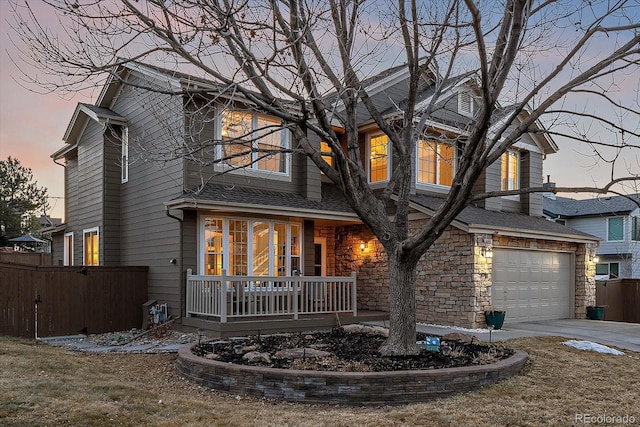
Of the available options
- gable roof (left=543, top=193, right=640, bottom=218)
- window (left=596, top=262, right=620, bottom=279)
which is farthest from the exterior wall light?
window (left=596, top=262, right=620, bottom=279)

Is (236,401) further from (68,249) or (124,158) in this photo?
(68,249)

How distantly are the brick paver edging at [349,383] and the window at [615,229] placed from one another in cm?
2449

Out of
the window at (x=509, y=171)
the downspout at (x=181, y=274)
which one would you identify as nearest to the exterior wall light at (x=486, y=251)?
the window at (x=509, y=171)

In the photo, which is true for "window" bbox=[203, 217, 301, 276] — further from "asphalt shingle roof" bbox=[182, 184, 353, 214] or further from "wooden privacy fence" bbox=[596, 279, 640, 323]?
"wooden privacy fence" bbox=[596, 279, 640, 323]

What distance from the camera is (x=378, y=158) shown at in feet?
49.8

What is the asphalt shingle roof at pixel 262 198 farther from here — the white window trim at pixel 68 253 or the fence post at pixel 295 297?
the white window trim at pixel 68 253

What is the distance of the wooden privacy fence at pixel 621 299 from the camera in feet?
60.3

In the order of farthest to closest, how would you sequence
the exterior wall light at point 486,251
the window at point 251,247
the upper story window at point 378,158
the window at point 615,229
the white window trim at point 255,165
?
the window at point 615,229
the upper story window at point 378,158
the exterior wall light at point 486,251
the white window trim at point 255,165
the window at point 251,247

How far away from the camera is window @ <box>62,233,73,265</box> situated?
16.6m

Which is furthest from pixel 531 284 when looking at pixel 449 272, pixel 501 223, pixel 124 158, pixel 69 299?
pixel 69 299

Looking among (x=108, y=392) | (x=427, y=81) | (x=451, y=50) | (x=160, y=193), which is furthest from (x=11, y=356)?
(x=427, y=81)

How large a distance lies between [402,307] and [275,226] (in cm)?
563

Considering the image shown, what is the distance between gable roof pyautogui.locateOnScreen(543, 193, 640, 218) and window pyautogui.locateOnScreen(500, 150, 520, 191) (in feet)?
32.7

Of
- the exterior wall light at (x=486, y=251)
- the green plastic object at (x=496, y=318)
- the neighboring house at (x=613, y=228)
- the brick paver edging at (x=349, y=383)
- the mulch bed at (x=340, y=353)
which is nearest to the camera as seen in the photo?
the brick paver edging at (x=349, y=383)
